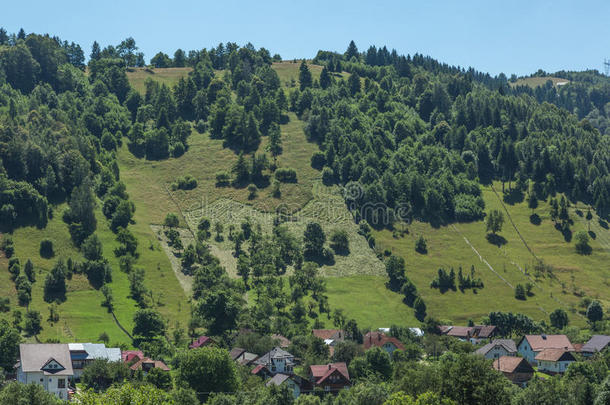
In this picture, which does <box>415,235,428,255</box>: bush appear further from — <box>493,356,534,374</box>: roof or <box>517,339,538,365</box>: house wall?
<box>493,356,534,374</box>: roof

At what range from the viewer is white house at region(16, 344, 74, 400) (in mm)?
105688

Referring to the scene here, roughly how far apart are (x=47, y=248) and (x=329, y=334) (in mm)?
58716

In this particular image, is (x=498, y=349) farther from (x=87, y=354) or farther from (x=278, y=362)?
(x=87, y=354)

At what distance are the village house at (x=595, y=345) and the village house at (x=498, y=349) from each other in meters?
11.7

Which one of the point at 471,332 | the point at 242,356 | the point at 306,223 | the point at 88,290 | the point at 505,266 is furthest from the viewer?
the point at 306,223

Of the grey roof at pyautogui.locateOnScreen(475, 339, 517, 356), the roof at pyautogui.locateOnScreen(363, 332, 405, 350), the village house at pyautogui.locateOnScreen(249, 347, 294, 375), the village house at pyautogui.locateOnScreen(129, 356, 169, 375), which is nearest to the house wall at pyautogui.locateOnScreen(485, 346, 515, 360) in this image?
the grey roof at pyautogui.locateOnScreen(475, 339, 517, 356)

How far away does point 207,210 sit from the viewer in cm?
19750

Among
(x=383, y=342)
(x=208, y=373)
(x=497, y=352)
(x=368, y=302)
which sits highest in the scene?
(x=208, y=373)

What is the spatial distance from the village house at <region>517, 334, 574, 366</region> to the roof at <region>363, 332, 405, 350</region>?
2244cm

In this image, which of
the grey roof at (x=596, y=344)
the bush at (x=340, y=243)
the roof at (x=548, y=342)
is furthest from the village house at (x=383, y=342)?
the bush at (x=340, y=243)

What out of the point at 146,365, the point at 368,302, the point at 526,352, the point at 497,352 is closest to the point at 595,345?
the point at 526,352

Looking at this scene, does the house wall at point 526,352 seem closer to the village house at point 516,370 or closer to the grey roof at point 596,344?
the grey roof at point 596,344

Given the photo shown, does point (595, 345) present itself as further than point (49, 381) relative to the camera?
Yes

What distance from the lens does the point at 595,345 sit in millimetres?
139875
